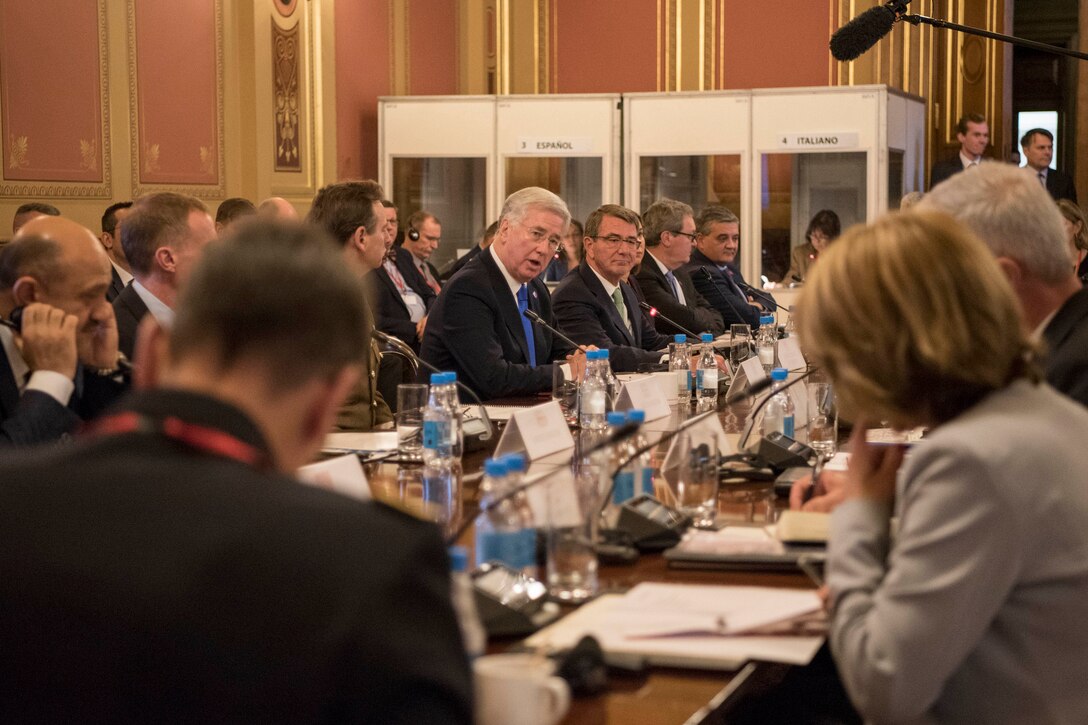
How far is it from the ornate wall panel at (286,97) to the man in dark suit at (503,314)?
146 inches

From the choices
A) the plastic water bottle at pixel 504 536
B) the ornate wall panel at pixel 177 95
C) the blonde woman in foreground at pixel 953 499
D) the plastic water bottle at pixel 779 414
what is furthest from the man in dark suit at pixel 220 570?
A: the ornate wall panel at pixel 177 95

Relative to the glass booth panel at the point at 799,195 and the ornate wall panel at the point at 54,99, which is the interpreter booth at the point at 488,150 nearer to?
the glass booth panel at the point at 799,195

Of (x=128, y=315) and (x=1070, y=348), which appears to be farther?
(x=128, y=315)

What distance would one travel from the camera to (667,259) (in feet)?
22.2

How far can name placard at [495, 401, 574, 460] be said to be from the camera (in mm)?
2731

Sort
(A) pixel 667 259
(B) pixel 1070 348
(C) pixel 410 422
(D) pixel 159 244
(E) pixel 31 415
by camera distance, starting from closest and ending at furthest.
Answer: (B) pixel 1070 348 → (E) pixel 31 415 → (C) pixel 410 422 → (D) pixel 159 244 → (A) pixel 667 259

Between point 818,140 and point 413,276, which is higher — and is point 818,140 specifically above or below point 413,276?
above

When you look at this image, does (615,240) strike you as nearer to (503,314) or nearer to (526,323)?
(526,323)

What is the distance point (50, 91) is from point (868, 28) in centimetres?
417

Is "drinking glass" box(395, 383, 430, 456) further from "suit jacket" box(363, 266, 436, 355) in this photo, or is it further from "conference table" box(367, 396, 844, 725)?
"suit jacket" box(363, 266, 436, 355)

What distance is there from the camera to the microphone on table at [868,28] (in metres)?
4.12

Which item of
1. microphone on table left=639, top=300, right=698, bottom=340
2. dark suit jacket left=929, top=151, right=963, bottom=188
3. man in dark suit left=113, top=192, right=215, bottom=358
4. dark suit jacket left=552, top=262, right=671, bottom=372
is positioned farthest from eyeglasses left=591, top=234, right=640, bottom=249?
dark suit jacket left=929, top=151, right=963, bottom=188

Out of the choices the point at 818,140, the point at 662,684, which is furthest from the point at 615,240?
the point at 662,684

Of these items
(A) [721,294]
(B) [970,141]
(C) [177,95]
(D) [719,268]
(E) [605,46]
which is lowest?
(A) [721,294]
